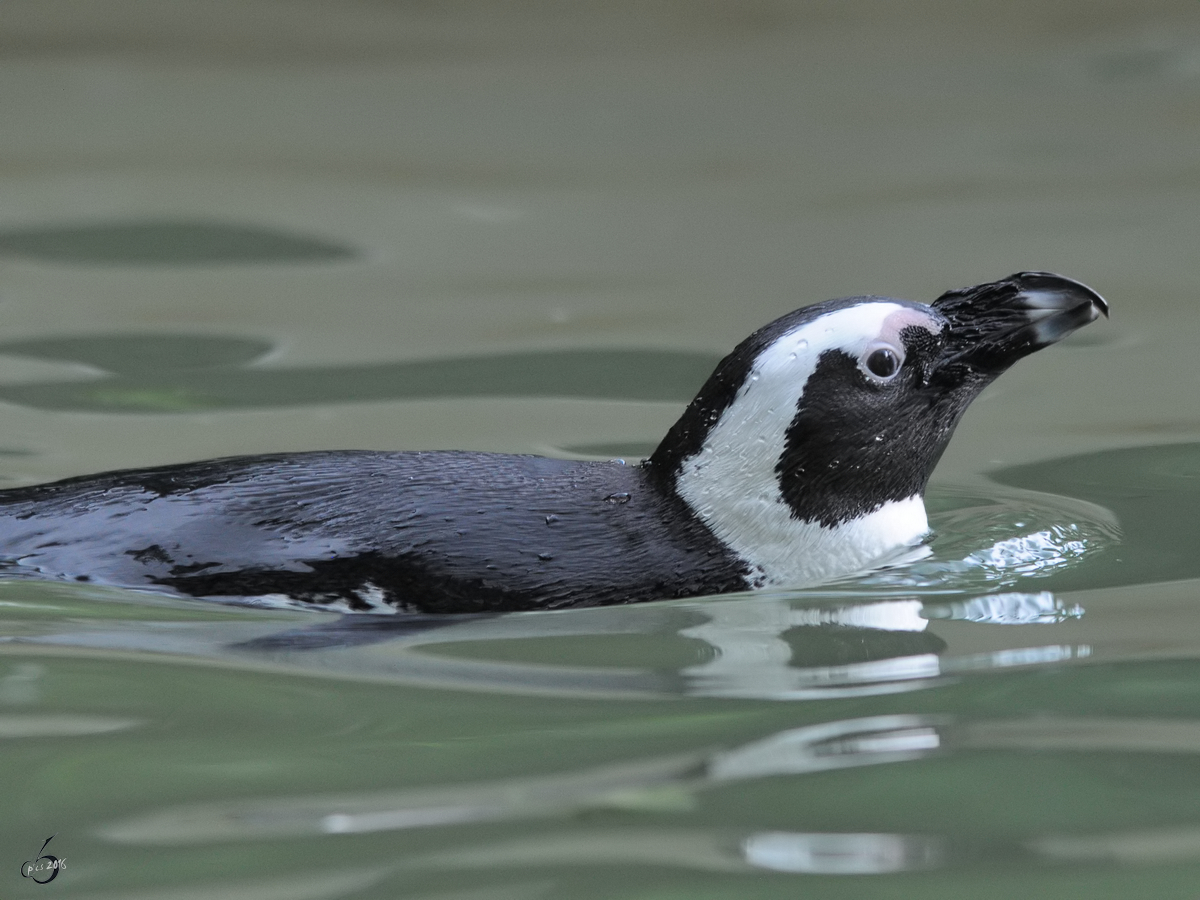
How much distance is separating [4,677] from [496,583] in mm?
1214

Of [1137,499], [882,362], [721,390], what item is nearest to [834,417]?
[882,362]

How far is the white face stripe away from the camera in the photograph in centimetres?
483

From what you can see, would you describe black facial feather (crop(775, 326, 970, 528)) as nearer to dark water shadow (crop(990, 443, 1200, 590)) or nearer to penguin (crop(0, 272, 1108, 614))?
penguin (crop(0, 272, 1108, 614))

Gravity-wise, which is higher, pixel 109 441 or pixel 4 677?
pixel 109 441

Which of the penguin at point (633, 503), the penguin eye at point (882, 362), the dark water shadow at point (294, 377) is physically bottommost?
the penguin at point (633, 503)

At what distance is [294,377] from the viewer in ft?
26.5

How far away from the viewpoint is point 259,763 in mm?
3688

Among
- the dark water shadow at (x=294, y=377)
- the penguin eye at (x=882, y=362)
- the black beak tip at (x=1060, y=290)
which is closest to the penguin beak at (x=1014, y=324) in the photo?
the black beak tip at (x=1060, y=290)

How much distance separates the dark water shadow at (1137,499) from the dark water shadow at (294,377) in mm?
1795

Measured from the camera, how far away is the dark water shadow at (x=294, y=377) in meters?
7.74

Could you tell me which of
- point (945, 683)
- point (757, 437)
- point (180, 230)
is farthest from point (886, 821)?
point (180, 230)

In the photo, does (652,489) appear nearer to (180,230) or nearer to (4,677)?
(4,677)

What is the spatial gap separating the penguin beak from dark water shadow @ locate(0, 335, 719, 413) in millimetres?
2751

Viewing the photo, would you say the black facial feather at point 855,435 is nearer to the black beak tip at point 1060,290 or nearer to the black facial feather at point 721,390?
the black facial feather at point 721,390
